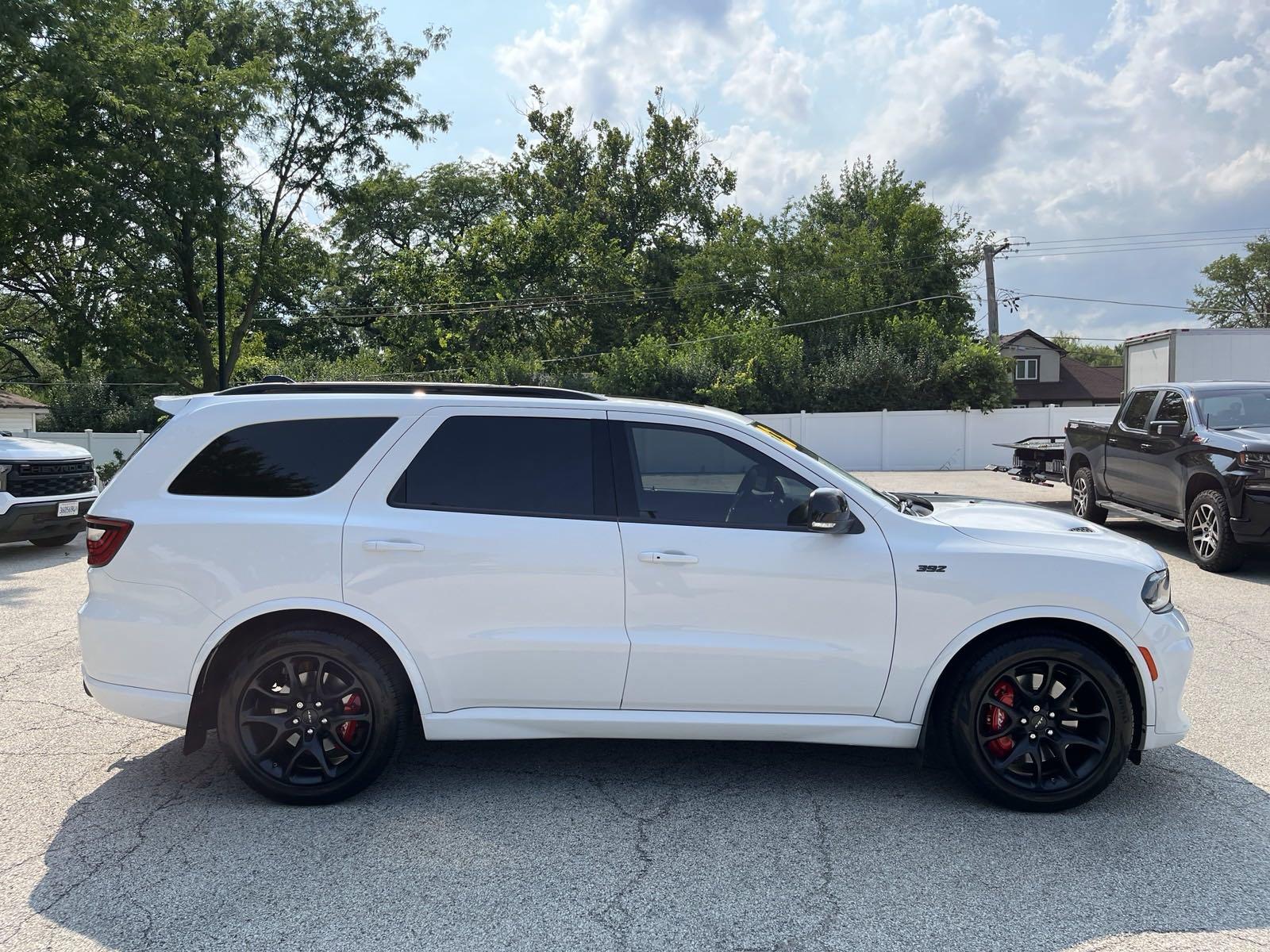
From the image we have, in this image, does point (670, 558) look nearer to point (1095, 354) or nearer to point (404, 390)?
point (404, 390)

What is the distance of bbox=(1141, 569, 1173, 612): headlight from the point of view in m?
3.72

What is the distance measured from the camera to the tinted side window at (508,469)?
151 inches

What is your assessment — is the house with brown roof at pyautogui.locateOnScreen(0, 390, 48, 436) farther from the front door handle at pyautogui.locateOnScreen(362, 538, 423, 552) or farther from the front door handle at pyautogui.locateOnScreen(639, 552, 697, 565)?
the front door handle at pyautogui.locateOnScreen(639, 552, 697, 565)

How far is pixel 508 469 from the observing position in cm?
390

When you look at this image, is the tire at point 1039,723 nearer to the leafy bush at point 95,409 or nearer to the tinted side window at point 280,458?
the tinted side window at point 280,458

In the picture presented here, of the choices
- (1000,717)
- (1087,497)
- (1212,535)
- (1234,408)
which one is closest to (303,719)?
(1000,717)

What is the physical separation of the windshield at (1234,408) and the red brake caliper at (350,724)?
9192mm

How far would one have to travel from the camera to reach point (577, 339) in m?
42.8

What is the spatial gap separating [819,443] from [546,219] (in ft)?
59.5

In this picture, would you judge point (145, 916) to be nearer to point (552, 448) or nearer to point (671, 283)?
point (552, 448)

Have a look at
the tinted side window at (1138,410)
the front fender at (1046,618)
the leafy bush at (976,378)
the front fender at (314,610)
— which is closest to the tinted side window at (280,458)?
the front fender at (314,610)

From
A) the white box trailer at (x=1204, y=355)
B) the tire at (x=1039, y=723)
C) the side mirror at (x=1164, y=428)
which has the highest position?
the white box trailer at (x=1204, y=355)

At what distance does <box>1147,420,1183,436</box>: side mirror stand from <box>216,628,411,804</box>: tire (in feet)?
29.6

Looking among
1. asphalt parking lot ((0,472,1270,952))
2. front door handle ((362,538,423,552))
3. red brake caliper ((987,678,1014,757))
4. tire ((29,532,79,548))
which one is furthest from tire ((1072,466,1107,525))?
tire ((29,532,79,548))
